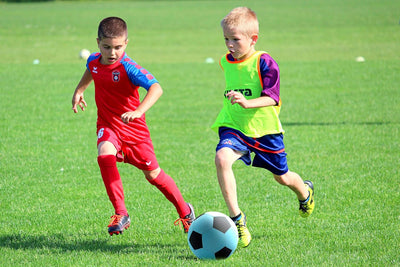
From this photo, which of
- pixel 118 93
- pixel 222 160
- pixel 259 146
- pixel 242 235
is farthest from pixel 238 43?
pixel 242 235

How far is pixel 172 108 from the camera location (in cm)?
1281

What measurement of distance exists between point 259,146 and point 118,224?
135 cm

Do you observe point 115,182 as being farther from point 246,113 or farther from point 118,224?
point 246,113

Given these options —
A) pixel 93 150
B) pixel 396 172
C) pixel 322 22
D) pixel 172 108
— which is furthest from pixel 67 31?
pixel 396 172

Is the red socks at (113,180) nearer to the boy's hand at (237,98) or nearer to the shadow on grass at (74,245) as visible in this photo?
the shadow on grass at (74,245)

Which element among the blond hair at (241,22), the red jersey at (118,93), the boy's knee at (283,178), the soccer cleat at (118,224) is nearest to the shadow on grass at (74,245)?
the soccer cleat at (118,224)

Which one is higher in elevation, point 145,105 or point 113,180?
point 145,105

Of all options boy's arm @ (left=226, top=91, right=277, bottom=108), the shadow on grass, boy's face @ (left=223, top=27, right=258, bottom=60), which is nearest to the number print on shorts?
the shadow on grass

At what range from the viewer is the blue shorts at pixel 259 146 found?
5.14 meters

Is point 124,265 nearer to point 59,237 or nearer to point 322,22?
point 59,237

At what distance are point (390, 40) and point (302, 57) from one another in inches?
263

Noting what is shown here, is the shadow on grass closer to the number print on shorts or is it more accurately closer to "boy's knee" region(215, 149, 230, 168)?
"boy's knee" region(215, 149, 230, 168)

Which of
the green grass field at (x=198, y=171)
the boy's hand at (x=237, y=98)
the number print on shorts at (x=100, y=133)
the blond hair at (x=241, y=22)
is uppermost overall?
the blond hair at (x=241, y=22)

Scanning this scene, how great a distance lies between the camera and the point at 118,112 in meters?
5.29
